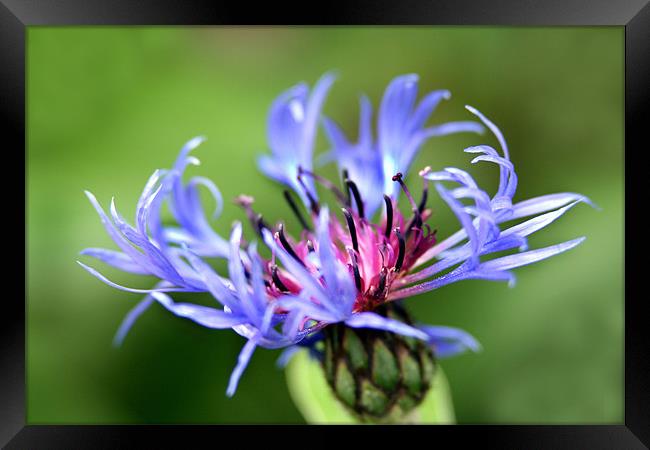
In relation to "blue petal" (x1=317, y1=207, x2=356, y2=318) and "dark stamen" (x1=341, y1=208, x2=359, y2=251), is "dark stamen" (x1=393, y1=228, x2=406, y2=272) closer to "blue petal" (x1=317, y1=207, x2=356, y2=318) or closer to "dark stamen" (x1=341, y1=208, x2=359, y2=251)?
"dark stamen" (x1=341, y1=208, x2=359, y2=251)

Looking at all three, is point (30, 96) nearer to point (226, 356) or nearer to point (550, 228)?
point (226, 356)

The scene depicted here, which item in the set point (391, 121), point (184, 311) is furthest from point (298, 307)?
point (391, 121)

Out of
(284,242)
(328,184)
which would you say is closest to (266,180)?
(328,184)

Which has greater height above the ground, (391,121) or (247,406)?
(391,121)

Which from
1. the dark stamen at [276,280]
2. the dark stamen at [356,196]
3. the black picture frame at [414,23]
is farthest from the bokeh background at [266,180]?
the dark stamen at [276,280]

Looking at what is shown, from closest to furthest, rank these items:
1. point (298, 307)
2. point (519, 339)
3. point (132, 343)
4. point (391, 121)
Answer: point (298, 307) → point (391, 121) → point (519, 339) → point (132, 343)

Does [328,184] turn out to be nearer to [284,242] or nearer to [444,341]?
[284,242]
